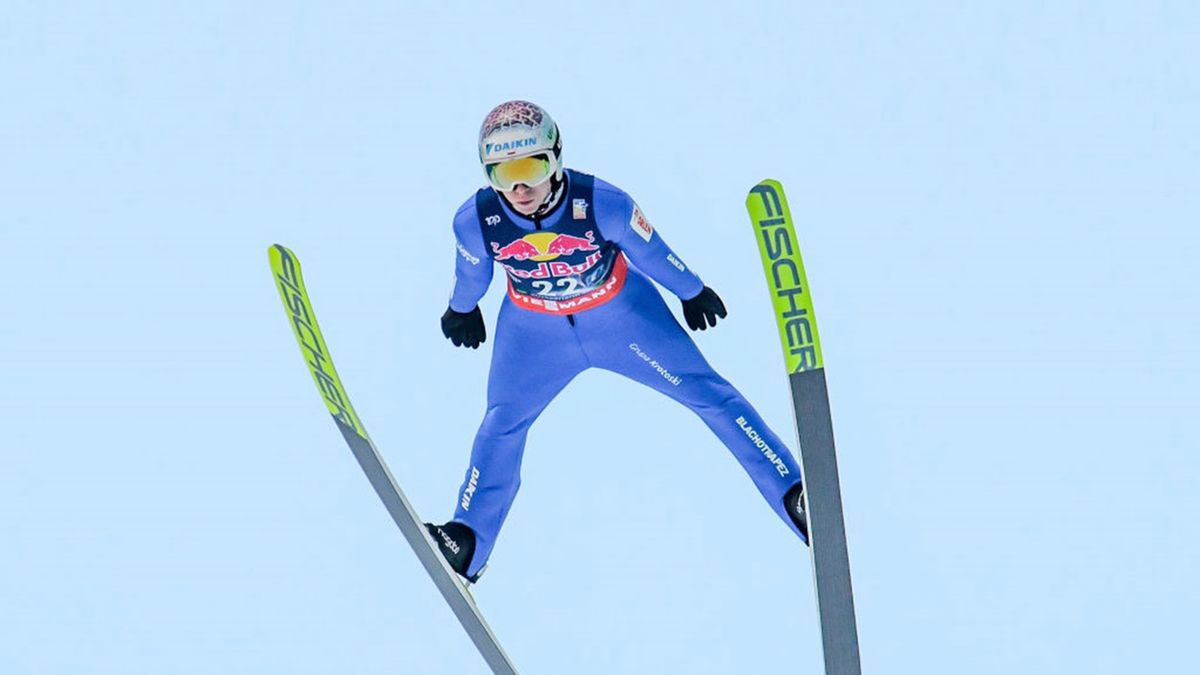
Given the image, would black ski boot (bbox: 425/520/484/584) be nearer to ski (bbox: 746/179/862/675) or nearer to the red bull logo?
the red bull logo

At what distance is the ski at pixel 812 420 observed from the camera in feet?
9.12

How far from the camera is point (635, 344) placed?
3.64m

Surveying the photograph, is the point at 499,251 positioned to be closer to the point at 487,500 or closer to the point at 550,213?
the point at 550,213

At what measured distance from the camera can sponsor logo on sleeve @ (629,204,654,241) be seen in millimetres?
3451

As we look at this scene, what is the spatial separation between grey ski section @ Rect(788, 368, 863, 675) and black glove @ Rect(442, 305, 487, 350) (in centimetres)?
118

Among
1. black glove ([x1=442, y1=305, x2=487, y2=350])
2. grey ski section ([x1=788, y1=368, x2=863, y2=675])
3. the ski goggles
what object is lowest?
grey ski section ([x1=788, y1=368, x2=863, y2=675])

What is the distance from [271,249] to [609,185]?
90cm

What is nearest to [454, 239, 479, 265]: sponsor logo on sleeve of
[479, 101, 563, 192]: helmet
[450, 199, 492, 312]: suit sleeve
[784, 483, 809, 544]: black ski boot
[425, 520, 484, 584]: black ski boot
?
[450, 199, 492, 312]: suit sleeve

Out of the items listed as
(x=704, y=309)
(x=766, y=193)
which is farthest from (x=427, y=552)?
(x=766, y=193)

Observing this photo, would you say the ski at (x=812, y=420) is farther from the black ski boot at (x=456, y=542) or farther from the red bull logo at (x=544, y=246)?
the black ski boot at (x=456, y=542)

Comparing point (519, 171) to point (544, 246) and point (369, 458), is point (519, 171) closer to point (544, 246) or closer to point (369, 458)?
point (544, 246)

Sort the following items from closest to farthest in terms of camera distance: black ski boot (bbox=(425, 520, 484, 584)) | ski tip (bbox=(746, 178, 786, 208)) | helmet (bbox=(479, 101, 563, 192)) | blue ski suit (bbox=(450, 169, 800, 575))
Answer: ski tip (bbox=(746, 178, 786, 208)), helmet (bbox=(479, 101, 563, 192)), blue ski suit (bbox=(450, 169, 800, 575)), black ski boot (bbox=(425, 520, 484, 584))

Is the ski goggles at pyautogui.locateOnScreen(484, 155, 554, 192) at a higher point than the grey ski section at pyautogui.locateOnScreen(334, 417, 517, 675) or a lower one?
higher

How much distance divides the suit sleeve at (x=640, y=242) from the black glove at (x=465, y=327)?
533 millimetres
